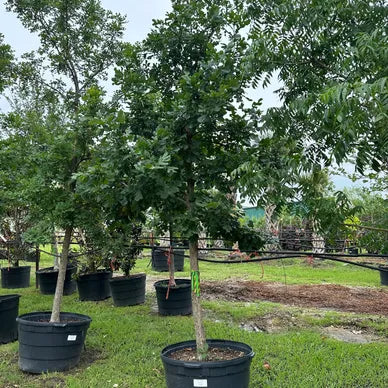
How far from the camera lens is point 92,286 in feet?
26.0

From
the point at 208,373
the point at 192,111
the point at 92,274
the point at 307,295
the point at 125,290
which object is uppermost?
the point at 192,111

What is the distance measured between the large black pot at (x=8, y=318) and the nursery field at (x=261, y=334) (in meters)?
0.16

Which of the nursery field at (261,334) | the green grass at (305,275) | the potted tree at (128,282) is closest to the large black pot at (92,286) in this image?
the nursery field at (261,334)

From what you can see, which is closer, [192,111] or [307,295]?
[192,111]

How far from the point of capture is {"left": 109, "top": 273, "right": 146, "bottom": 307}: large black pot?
7406 millimetres

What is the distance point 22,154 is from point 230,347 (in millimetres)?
3070

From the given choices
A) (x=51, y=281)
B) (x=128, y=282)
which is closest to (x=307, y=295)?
(x=128, y=282)

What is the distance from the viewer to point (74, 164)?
192 inches

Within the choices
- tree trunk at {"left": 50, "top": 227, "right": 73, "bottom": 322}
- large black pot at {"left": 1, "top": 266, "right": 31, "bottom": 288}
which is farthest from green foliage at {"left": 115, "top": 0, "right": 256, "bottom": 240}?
large black pot at {"left": 1, "top": 266, "right": 31, "bottom": 288}

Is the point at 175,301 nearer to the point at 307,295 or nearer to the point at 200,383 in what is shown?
the point at 307,295

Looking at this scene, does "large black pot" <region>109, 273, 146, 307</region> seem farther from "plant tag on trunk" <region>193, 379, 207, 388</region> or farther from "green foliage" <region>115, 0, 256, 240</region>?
"plant tag on trunk" <region>193, 379, 207, 388</region>

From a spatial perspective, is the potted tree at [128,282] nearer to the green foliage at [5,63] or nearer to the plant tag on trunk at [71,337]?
the plant tag on trunk at [71,337]

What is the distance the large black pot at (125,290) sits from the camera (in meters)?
7.41

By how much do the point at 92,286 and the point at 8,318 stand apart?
8.21 ft
